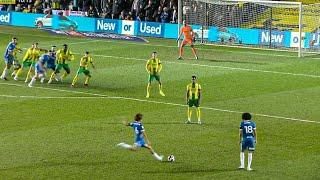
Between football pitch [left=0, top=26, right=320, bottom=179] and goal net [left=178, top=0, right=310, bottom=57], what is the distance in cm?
320

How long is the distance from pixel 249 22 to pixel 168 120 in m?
27.0

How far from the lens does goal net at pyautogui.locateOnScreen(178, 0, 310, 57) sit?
59156 mm

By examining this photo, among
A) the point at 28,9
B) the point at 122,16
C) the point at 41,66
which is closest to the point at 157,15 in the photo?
the point at 122,16

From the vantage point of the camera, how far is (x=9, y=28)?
74312mm

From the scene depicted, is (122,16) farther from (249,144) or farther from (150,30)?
(249,144)

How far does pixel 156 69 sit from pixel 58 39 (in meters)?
27.1

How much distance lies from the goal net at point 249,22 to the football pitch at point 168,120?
3198 mm

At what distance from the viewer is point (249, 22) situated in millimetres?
61219

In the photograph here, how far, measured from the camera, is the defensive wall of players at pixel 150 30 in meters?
59.5

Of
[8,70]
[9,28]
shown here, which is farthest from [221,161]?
[9,28]

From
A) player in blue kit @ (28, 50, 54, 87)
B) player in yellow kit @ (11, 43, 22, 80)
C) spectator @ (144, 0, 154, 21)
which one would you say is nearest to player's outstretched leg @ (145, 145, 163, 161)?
player in blue kit @ (28, 50, 54, 87)

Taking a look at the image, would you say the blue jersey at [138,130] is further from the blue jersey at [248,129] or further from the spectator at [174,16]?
the spectator at [174,16]

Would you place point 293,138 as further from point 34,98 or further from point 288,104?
point 34,98

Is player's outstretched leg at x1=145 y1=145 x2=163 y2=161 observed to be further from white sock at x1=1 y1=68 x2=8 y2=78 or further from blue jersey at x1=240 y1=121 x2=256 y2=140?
white sock at x1=1 y1=68 x2=8 y2=78
